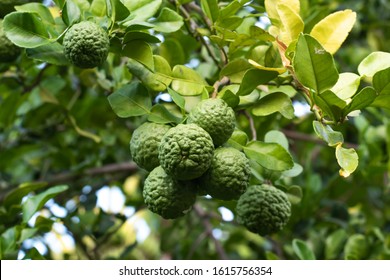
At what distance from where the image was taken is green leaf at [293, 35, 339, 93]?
111 centimetres

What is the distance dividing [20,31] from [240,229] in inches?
65.0

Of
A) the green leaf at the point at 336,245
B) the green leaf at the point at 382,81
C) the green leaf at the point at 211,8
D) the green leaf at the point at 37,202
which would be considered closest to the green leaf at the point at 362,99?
the green leaf at the point at 382,81

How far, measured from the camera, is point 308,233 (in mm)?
2176

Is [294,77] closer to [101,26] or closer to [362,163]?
[101,26]

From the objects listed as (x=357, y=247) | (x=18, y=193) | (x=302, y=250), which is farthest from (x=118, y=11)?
(x=357, y=247)

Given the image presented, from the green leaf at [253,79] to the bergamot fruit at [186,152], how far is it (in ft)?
0.51

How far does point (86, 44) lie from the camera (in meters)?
1.14

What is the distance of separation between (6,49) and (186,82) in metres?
0.42

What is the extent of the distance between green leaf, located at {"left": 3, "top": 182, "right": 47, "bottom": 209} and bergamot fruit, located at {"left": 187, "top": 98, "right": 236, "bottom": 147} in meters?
0.59

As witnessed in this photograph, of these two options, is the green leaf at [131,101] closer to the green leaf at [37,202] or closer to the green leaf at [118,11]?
the green leaf at [118,11]

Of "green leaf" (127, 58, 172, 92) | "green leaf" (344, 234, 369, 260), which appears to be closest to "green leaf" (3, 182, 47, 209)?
"green leaf" (127, 58, 172, 92)

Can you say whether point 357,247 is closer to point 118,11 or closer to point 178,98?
point 178,98

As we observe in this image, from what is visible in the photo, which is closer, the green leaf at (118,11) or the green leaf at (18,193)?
the green leaf at (118,11)

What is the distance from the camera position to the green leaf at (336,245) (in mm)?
1997
